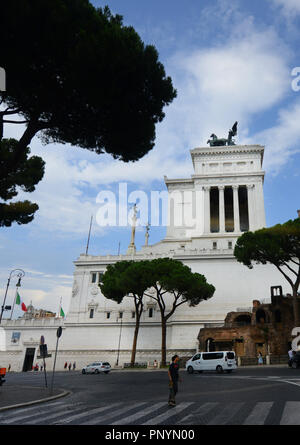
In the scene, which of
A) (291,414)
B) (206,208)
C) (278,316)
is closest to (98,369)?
(278,316)

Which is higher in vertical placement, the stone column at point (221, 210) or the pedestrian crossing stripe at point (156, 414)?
the stone column at point (221, 210)

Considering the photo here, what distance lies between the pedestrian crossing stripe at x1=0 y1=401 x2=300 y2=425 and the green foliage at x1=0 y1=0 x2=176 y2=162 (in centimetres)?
1037

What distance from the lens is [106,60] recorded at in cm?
1327

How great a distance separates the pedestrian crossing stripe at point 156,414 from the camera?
7973 mm

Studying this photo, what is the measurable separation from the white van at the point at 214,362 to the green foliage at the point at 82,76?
17.1 metres

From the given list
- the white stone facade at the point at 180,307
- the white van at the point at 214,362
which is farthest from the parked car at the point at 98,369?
the white stone facade at the point at 180,307

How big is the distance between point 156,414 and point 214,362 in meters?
18.6

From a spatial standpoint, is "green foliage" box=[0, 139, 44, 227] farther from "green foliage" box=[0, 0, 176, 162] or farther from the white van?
the white van

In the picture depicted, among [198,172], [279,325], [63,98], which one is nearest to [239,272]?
[279,325]

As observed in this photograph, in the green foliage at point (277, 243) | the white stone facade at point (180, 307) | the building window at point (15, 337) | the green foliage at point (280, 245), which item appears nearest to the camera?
the green foliage at point (280, 245)

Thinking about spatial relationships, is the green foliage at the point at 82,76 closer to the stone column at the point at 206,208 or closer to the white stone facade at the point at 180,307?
the white stone facade at the point at 180,307
